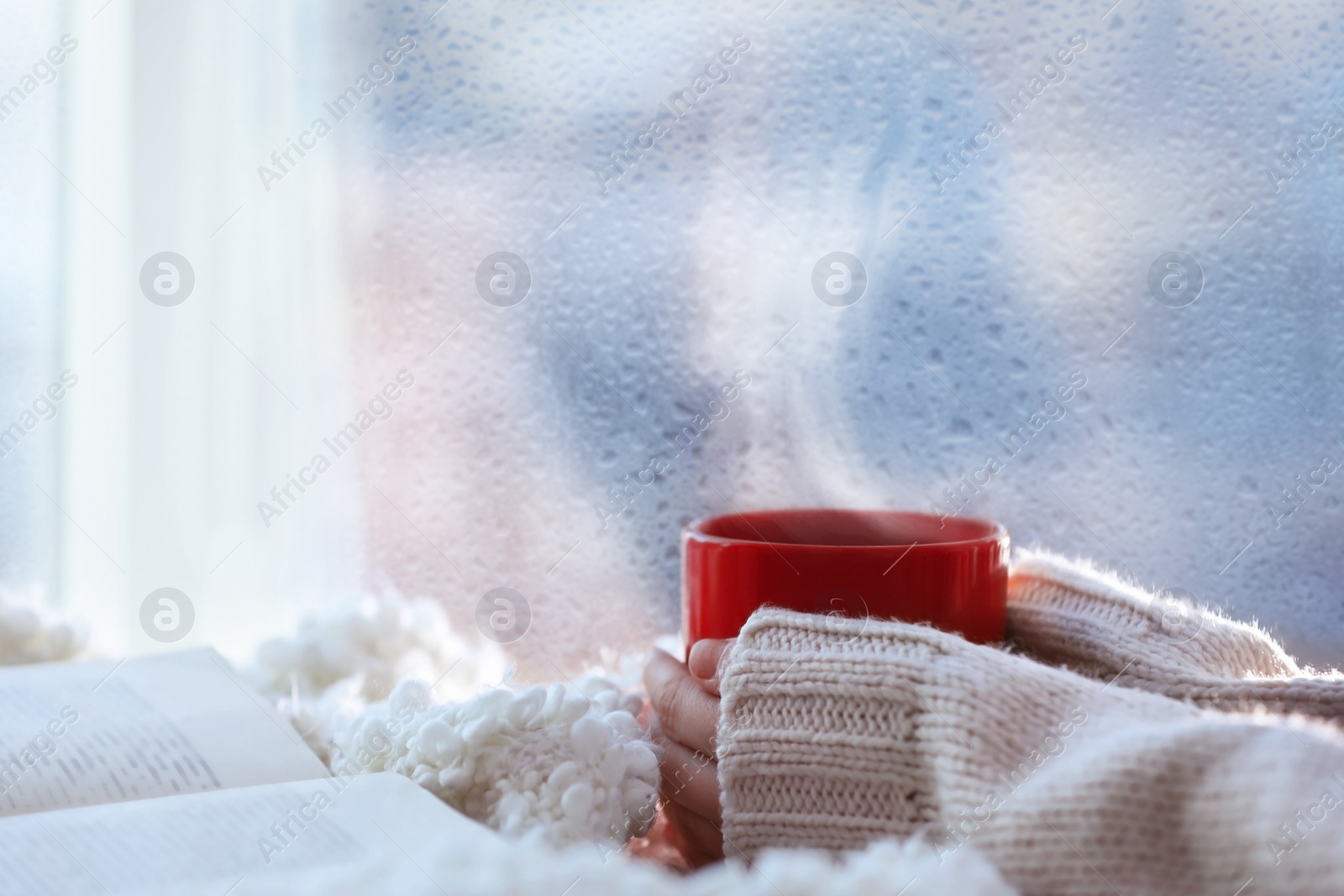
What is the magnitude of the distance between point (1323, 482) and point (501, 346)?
1.95 ft

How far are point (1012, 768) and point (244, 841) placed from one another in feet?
0.97

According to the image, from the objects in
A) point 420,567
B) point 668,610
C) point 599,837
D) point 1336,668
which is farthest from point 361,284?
point 1336,668

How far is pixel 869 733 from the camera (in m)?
0.42

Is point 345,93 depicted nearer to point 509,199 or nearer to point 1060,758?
point 509,199

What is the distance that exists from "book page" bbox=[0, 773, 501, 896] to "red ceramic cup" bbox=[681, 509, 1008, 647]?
0.50 feet

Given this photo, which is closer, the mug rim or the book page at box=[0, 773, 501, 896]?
the book page at box=[0, 773, 501, 896]

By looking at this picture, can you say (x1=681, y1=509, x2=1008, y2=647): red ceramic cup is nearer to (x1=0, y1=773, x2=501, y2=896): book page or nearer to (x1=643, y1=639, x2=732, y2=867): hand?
(x1=643, y1=639, x2=732, y2=867): hand

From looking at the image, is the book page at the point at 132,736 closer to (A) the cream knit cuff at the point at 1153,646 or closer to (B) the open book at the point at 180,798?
(B) the open book at the point at 180,798

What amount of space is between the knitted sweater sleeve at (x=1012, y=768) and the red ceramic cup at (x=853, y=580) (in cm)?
2

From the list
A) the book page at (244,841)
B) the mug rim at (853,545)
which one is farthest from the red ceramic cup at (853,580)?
the book page at (244,841)

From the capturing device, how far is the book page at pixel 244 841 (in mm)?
348

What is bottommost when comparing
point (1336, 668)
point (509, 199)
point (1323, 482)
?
point (1336, 668)

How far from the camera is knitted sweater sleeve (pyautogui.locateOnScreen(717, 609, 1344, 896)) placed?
0.34 metres

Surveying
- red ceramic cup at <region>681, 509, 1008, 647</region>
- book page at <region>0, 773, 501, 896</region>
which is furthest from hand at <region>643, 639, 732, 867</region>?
book page at <region>0, 773, 501, 896</region>
